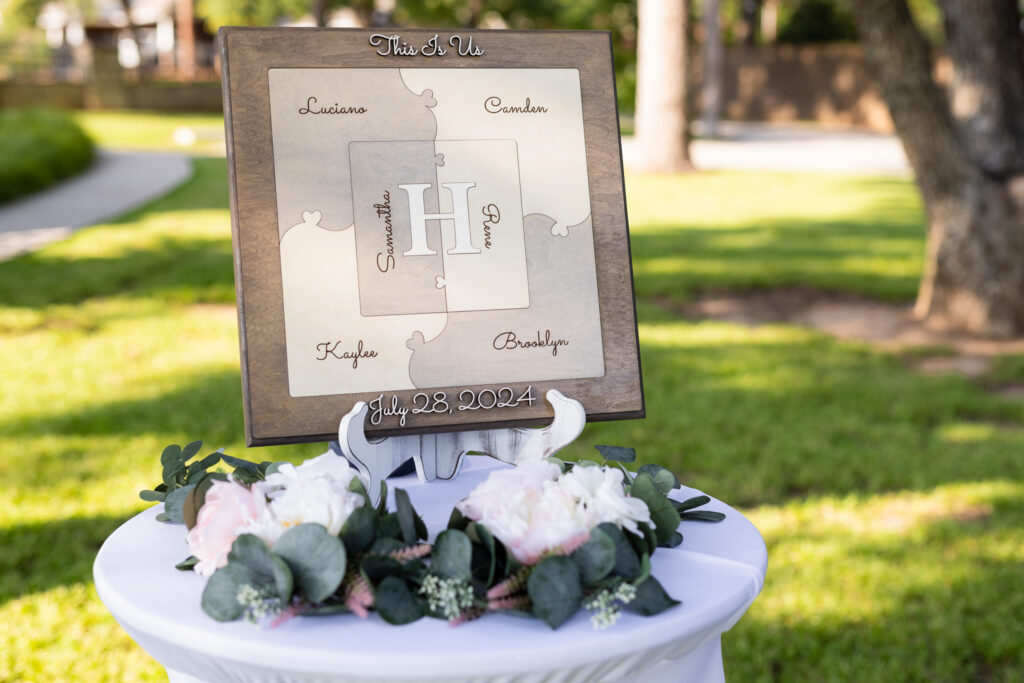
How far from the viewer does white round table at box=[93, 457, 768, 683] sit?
1.05m

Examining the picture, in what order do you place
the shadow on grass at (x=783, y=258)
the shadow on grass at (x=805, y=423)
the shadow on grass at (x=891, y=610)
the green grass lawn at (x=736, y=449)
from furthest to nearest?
the shadow on grass at (x=783, y=258) → the shadow on grass at (x=805, y=423) → the green grass lawn at (x=736, y=449) → the shadow on grass at (x=891, y=610)

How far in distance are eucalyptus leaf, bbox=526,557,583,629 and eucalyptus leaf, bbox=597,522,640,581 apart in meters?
0.06

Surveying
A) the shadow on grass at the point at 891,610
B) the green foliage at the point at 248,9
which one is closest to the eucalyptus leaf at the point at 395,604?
the shadow on grass at the point at 891,610

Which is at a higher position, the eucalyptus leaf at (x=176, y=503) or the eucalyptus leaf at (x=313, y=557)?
the eucalyptus leaf at (x=176, y=503)

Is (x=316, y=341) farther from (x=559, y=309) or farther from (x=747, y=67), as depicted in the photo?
(x=747, y=67)

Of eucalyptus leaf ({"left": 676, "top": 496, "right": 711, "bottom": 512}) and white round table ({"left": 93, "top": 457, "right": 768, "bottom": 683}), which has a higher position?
eucalyptus leaf ({"left": 676, "top": 496, "right": 711, "bottom": 512})

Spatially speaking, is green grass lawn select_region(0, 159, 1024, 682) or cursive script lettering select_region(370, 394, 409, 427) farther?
green grass lawn select_region(0, 159, 1024, 682)

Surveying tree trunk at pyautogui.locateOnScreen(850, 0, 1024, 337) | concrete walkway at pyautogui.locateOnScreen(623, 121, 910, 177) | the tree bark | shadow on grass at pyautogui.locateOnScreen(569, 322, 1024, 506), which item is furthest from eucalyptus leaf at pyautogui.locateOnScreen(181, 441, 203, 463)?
the tree bark

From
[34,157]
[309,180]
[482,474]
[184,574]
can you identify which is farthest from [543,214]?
[34,157]

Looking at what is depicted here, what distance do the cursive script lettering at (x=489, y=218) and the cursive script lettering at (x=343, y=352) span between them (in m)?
0.25

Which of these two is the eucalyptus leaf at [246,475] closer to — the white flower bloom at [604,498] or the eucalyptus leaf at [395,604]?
the eucalyptus leaf at [395,604]

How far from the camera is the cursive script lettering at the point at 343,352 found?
1408mm

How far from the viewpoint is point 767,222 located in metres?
9.32

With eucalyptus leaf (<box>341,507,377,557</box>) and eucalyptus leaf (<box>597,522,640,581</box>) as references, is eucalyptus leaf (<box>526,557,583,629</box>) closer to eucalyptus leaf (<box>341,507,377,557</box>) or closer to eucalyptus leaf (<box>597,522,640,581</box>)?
eucalyptus leaf (<box>597,522,640,581</box>)
